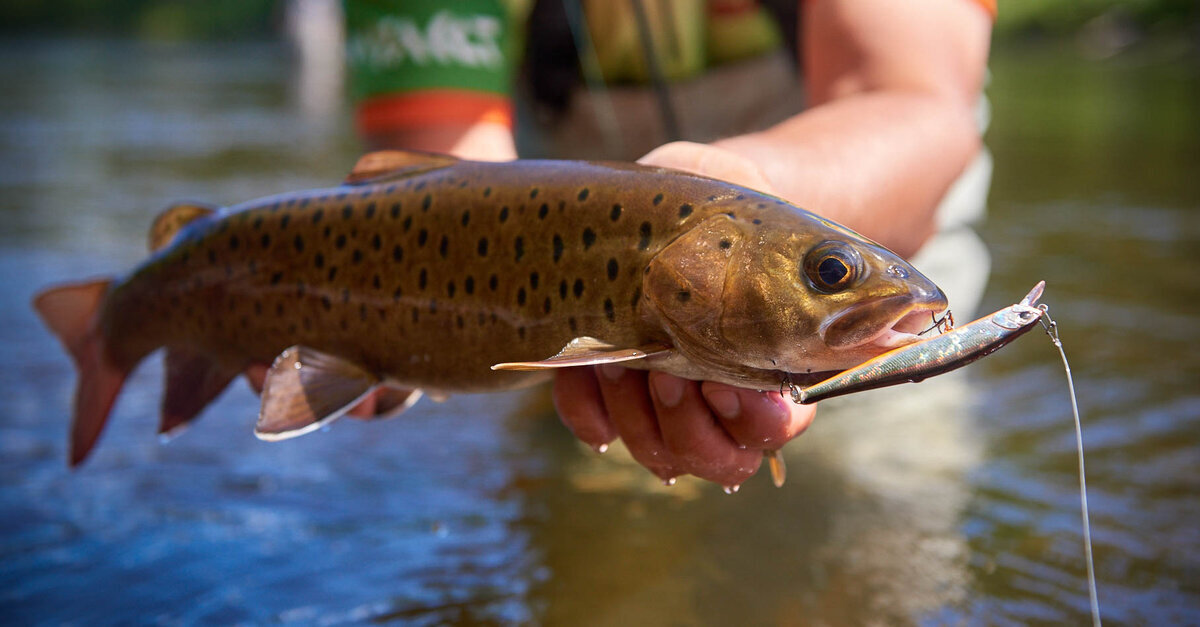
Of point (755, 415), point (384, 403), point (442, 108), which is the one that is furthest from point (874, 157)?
point (442, 108)

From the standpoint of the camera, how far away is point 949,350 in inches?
62.2

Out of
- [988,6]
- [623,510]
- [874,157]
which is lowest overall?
[623,510]

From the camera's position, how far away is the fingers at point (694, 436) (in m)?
2.02

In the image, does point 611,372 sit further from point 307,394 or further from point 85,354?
point 85,354

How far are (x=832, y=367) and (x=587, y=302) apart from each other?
46cm

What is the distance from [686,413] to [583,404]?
26 centimetres

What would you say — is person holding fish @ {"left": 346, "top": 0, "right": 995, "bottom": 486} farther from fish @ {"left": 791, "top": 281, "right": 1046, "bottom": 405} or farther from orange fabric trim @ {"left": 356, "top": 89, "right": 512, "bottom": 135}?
fish @ {"left": 791, "top": 281, "right": 1046, "bottom": 405}

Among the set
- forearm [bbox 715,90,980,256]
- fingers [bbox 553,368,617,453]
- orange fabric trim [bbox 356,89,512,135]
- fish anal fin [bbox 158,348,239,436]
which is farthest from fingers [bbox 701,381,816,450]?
orange fabric trim [bbox 356,89,512,135]

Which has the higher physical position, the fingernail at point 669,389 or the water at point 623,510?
the fingernail at point 669,389

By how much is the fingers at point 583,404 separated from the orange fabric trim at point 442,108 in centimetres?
191

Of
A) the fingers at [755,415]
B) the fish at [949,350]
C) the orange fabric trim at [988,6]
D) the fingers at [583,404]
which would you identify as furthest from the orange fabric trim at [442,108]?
the fish at [949,350]

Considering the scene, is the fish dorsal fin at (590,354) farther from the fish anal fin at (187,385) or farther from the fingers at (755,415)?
the fish anal fin at (187,385)

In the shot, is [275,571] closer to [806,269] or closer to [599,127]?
[806,269]

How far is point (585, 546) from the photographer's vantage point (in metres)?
3.32
